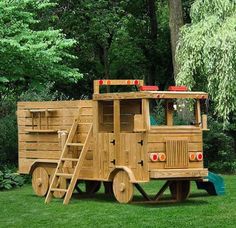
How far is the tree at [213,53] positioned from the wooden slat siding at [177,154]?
8584 millimetres

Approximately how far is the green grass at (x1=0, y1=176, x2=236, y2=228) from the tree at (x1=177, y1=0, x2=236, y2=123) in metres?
6.94

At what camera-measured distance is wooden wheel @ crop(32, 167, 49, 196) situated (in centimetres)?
1725

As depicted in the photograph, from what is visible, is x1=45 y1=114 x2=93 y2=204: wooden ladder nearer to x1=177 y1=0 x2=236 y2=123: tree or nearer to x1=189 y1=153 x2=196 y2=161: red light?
x1=189 y1=153 x2=196 y2=161: red light

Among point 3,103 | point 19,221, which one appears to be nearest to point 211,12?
point 3,103

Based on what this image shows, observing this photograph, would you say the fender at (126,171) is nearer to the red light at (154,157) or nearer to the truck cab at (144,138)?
the truck cab at (144,138)

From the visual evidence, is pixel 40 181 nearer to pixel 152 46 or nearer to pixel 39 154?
pixel 39 154

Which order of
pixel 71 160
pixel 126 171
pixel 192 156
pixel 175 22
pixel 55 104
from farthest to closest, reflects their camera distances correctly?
pixel 175 22
pixel 55 104
pixel 71 160
pixel 192 156
pixel 126 171

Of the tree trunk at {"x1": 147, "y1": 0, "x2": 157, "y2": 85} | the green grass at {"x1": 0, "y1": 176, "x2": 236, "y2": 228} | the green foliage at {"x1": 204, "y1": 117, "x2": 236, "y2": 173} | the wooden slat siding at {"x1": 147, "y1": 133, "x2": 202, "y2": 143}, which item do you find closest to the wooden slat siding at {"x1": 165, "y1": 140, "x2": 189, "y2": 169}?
the wooden slat siding at {"x1": 147, "y1": 133, "x2": 202, "y2": 143}

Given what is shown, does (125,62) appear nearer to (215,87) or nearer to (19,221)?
(215,87)

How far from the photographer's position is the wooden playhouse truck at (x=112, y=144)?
1505 centimetres

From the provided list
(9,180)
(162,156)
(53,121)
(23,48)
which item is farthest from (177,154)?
(9,180)

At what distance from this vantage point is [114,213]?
14023 millimetres

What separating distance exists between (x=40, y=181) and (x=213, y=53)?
28.0ft

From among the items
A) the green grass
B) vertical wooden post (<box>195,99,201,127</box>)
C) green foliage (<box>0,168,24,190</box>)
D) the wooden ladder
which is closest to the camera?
the green grass
